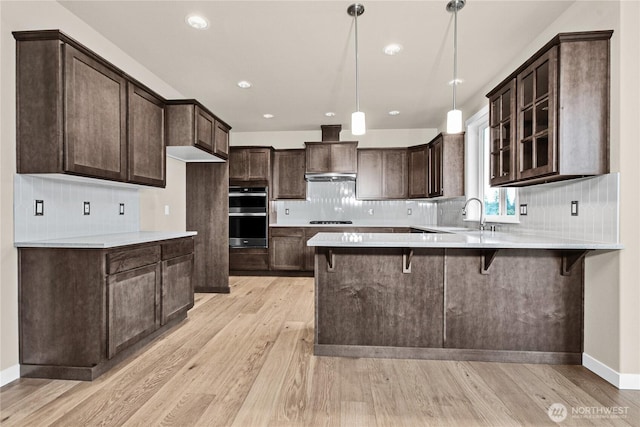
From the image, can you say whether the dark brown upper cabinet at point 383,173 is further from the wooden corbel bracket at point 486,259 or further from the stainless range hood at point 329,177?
the wooden corbel bracket at point 486,259

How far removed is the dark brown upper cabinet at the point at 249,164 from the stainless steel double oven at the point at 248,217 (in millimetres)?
216

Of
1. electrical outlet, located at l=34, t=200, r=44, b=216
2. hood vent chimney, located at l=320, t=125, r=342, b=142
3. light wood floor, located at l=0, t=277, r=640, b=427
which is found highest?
hood vent chimney, located at l=320, t=125, r=342, b=142

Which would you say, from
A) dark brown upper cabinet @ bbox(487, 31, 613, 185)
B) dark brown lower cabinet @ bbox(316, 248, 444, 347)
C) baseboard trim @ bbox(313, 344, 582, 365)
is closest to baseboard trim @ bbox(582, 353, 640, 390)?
baseboard trim @ bbox(313, 344, 582, 365)

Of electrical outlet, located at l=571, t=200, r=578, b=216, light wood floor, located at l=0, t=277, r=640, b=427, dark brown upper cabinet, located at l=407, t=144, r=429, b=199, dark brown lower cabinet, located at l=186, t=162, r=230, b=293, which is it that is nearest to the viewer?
light wood floor, located at l=0, t=277, r=640, b=427

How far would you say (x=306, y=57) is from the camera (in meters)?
Result: 3.28

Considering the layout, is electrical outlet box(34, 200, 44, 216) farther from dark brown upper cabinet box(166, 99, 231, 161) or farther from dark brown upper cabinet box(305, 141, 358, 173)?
dark brown upper cabinet box(305, 141, 358, 173)

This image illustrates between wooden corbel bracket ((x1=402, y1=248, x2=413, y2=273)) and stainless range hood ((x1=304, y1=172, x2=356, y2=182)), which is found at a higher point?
stainless range hood ((x1=304, y1=172, x2=356, y2=182))

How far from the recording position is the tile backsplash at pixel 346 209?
20.0 feet

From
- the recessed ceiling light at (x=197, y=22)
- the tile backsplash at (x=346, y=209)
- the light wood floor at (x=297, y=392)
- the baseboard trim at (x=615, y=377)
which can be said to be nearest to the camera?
the light wood floor at (x=297, y=392)

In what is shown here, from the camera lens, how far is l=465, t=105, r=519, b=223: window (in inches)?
151

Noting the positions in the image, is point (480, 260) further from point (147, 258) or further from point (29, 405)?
point (29, 405)

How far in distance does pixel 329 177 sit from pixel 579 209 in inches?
153

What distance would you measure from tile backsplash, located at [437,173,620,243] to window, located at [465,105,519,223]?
61cm

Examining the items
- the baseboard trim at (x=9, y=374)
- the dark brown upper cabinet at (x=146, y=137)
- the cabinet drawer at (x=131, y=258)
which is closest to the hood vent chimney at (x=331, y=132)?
the dark brown upper cabinet at (x=146, y=137)
